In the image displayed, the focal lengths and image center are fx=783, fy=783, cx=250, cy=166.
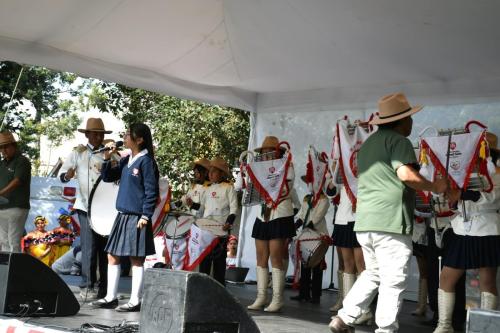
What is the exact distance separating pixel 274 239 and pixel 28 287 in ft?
8.89

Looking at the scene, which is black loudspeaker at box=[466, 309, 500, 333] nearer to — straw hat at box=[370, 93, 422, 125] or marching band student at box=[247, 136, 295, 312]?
straw hat at box=[370, 93, 422, 125]

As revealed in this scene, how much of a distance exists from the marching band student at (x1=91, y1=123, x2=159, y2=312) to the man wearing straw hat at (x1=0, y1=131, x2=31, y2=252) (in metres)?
1.84

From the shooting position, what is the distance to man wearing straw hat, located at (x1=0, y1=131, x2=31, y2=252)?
8.32 metres

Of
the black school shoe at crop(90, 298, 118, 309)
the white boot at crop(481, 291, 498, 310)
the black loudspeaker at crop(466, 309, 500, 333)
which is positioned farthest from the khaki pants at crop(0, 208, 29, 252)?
the black loudspeaker at crop(466, 309, 500, 333)

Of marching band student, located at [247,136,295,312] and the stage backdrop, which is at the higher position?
the stage backdrop

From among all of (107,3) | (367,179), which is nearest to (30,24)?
(107,3)

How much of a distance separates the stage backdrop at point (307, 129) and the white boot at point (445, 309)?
2.96 metres

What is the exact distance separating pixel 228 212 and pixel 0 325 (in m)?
4.01

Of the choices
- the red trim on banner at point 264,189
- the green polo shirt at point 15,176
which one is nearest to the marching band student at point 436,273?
the red trim on banner at point 264,189

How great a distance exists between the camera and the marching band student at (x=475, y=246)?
6.06 metres

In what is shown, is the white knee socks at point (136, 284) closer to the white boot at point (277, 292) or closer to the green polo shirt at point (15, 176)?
the white boot at point (277, 292)

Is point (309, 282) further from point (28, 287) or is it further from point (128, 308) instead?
point (28, 287)

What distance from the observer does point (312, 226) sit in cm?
882

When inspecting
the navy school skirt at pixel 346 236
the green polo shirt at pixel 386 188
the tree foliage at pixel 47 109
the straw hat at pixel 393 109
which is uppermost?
the tree foliage at pixel 47 109
